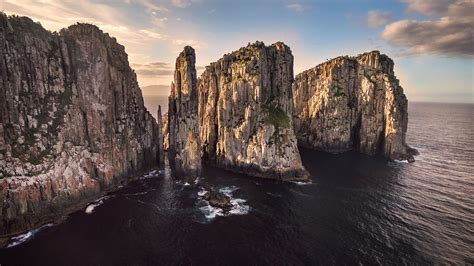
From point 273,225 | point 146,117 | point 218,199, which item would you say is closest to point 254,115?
point 146,117

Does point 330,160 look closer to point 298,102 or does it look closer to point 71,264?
point 298,102

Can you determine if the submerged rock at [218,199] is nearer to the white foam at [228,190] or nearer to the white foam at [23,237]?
the white foam at [228,190]

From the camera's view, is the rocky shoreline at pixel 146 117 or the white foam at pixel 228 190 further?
the white foam at pixel 228 190

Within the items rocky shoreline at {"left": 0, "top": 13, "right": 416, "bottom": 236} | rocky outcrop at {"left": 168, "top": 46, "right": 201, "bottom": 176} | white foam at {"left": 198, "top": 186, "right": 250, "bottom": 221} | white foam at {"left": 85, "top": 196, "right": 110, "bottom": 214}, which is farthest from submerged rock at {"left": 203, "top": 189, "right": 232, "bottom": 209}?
white foam at {"left": 85, "top": 196, "right": 110, "bottom": 214}

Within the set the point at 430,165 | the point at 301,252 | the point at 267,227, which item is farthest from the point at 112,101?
the point at 430,165

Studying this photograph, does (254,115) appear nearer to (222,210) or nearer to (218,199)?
(218,199)

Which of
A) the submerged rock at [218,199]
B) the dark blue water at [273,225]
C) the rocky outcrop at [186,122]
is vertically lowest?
the dark blue water at [273,225]

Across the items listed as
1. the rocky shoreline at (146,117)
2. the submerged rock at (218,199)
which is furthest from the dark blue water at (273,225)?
the rocky shoreline at (146,117)
